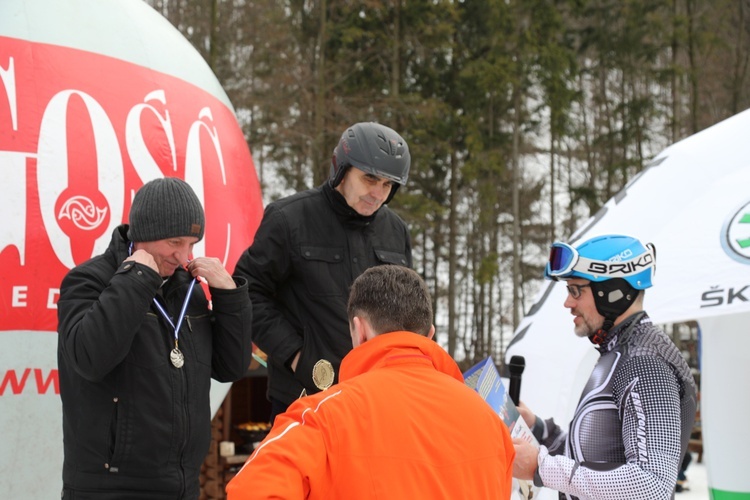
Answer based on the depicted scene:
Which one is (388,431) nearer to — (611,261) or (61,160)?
(611,261)

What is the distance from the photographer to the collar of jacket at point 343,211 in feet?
10.7

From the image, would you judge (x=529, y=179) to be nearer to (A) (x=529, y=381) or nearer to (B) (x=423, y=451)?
(A) (x=529, y=381)

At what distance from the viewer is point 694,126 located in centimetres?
1856

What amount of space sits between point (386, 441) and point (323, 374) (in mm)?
1317

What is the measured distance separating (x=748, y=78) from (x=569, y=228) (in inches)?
219

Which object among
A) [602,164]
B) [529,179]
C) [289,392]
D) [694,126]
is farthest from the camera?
[529,179]

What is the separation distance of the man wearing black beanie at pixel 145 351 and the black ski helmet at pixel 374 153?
68 centimetres

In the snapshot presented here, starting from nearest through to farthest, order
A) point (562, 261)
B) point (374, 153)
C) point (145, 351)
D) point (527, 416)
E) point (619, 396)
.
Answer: point (619, 396), point (145, 351), point (562, 261), point (527, 416), point (374, 153)

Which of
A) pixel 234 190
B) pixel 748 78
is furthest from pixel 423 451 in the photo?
pixel 748 78

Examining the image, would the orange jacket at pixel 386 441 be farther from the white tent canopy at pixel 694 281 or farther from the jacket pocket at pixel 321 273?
the white tent canopy at pixel 694 281

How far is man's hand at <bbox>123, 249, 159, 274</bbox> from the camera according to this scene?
2496mm

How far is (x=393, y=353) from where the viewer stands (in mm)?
1840

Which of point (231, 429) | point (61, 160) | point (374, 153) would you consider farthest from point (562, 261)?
point (231, 429)

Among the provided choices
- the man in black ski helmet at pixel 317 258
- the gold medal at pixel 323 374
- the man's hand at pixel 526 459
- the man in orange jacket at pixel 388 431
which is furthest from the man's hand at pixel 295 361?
the man in orange jacket at pixel 388 431
